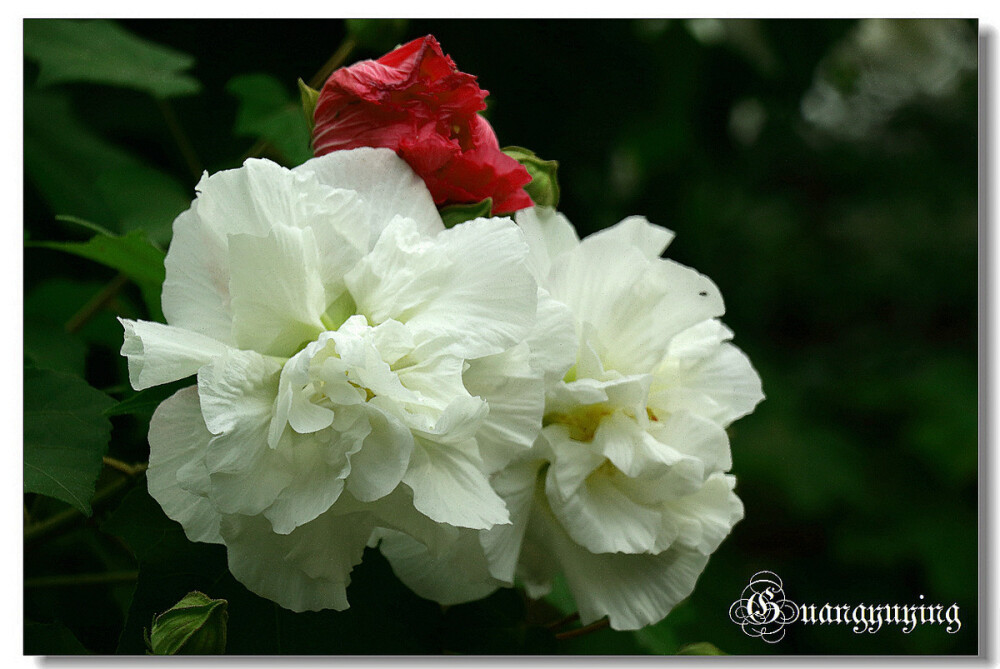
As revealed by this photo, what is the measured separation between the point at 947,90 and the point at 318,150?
4.02 feet

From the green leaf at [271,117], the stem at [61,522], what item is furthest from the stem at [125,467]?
the green leaf at [271,117]

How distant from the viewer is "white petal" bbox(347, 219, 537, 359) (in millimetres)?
470

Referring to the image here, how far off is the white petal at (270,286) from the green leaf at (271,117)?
37cm

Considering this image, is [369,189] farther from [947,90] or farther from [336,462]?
[947,90]

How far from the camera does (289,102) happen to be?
0.93m

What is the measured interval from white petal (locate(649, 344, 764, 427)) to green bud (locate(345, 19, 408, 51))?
1.54 feet

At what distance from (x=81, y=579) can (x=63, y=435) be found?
131mm

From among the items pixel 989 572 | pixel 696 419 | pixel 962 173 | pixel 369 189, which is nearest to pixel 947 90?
pixel 962 173

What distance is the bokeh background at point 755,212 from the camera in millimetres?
838

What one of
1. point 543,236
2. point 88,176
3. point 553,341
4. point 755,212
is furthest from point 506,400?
point 755,212

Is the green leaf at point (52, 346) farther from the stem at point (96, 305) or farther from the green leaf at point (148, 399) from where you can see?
the green leaf at point (148, 399)

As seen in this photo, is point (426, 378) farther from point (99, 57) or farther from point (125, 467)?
point (99, 57)

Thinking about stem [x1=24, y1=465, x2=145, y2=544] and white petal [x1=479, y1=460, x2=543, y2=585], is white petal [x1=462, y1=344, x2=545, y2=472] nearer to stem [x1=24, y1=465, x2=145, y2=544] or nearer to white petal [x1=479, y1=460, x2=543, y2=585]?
white petal [x1=479, y1=460, x2=543, y2=585]

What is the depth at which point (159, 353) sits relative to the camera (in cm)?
44
